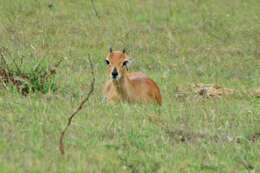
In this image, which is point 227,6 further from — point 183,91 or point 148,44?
point 183,91

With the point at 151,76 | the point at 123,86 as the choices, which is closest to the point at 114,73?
the point at 123,86

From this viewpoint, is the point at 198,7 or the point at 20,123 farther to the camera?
the point at 198,7

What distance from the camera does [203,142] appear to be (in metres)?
8.16

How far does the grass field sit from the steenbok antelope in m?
0.25

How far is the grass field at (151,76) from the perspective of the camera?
7344mm

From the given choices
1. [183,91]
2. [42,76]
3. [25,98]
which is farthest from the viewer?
[183,91]

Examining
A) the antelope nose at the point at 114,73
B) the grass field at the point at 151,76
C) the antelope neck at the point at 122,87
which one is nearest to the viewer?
the grass field at the point at 151,76

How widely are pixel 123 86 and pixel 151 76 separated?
281 centimetres

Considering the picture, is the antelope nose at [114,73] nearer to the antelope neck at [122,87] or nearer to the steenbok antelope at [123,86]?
the steenbok antelope at [123,86]

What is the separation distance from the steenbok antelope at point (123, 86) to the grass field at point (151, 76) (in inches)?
9.9

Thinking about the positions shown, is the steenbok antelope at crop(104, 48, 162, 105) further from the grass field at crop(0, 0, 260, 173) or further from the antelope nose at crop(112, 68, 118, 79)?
the grass field at crop(0, 0, 260, 173)

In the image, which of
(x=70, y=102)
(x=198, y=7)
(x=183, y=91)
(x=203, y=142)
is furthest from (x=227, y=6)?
(x=203, y=142)

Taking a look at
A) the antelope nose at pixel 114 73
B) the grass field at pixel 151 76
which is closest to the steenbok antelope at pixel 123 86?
the antelope nose at pixel 114 73

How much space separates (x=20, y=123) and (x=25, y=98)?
5.16 ft
